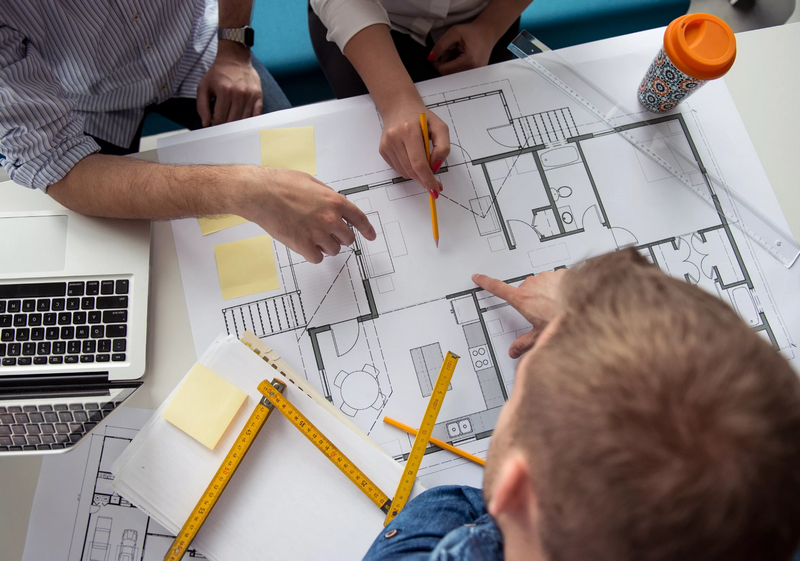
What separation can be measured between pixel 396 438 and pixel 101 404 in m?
0.52

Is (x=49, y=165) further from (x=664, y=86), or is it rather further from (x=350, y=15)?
(x=664, y=86)

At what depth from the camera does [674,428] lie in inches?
15.9

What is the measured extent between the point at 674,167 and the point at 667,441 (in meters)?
0.83

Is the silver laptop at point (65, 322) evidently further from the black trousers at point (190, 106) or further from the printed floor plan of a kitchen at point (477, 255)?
the black trousers at point (190, 106)

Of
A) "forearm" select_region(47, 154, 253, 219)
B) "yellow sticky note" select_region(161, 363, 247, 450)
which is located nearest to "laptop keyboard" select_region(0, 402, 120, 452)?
"yellow sticky note" select_region(161, 363, 247, 450)

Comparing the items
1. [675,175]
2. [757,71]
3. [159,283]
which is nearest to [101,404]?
[159,283]

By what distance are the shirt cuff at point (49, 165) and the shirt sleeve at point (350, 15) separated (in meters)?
0.58

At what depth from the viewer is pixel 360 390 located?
92cm

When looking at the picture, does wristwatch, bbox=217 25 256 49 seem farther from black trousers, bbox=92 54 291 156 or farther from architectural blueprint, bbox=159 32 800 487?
architectural blueprint, bbox=159 32 800 487

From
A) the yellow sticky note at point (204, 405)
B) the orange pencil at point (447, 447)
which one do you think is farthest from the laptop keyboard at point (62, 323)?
the orange pencil at point (447, 447)

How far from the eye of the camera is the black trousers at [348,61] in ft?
4.10

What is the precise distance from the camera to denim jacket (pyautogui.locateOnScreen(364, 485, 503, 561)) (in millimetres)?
667

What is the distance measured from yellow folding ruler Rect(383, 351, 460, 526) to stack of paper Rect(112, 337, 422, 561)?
17 mm

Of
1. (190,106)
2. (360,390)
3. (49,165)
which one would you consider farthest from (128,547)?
(190,106)
